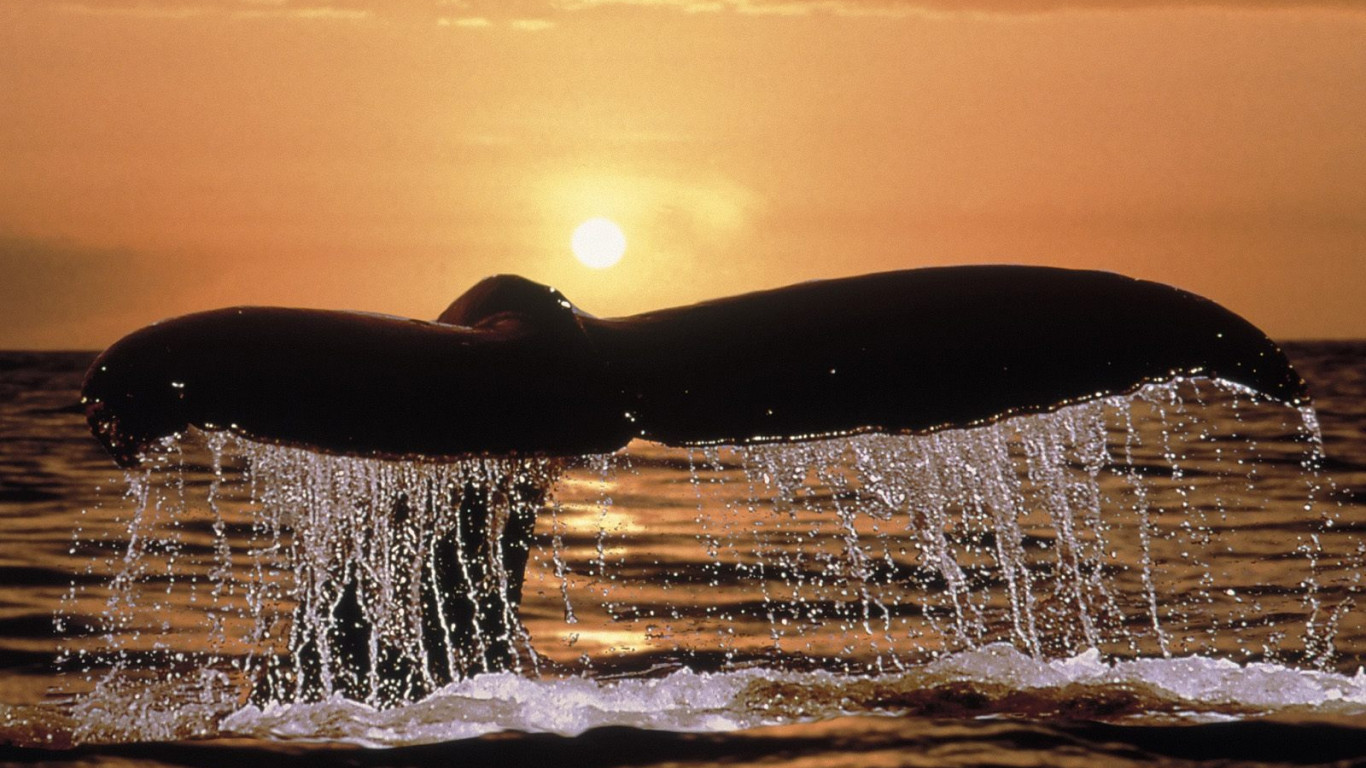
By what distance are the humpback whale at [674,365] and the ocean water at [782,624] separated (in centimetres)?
18

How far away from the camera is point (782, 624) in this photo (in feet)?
32.0

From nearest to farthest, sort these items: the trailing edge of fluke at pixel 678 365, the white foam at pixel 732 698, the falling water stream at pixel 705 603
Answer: the trailing edge of fluke at pixel 678 365
the falling water stream at pixel 705 603
the white foam at pixel 732 698

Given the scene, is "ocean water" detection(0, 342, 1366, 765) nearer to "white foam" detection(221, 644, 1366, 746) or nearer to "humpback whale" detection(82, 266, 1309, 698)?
"white foam" detection(221, 644, 1366, 746)

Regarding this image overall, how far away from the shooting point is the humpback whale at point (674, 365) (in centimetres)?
442

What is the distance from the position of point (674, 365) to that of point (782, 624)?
496 cm

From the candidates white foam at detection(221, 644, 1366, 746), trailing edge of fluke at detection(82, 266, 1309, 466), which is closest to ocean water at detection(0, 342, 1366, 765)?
white foam at detection(221, 644, 1366, 746)


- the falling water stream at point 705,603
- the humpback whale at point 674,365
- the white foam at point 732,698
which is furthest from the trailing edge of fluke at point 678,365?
the white foam at point 732,698

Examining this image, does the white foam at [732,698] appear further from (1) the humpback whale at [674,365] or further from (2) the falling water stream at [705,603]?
(1) the humpback whale at [674,365]

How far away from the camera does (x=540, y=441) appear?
15.3 ft

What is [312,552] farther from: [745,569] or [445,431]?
[745,569]

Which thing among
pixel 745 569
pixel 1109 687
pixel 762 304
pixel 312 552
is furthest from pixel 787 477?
pixel 745 569

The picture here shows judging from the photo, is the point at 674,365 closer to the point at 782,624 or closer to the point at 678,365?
the point at 678,365

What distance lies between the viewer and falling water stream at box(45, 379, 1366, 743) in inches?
A: 229

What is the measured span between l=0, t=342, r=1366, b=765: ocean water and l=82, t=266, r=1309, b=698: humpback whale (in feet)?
0.60
